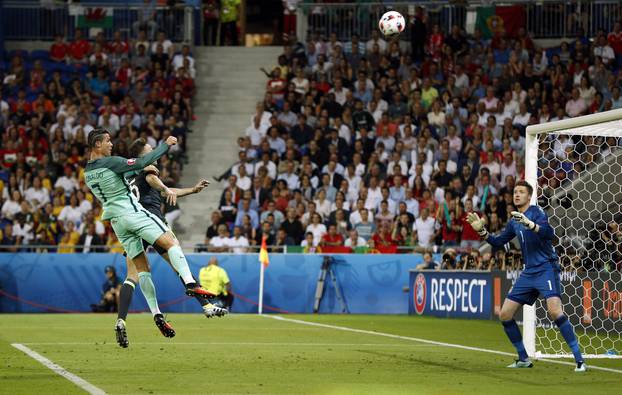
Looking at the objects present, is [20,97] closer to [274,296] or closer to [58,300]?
[58,300]

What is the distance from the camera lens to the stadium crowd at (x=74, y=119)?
2694 centimetres

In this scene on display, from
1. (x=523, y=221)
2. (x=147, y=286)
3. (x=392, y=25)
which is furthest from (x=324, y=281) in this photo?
(x=523, y=221)

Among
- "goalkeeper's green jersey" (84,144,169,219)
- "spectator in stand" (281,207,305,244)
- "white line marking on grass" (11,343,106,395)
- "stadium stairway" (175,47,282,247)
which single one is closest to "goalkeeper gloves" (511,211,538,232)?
"goalkeeper's green jersey" (84,144,169,219)

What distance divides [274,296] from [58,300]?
491 centimetres

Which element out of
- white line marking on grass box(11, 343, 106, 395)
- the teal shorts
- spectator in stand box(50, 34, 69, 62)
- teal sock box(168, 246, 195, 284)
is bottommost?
white line marking on grass box(11, 343, 106, 395)

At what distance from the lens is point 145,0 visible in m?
35.8

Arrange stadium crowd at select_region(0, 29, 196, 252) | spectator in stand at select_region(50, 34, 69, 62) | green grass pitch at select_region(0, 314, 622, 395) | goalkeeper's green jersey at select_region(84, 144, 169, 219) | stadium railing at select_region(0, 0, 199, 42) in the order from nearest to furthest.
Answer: green grass pitch at select_region(0, 314, 622, 395) → goalkeeper's green jersey at select_region(84, 144, 169, 219) → stadium crowd at select_region(0, 29, 196, 252) → spectator in stand at select_region(50, 34, 69, 62) → stadium railing at select_region(0, 0, 199, 42)

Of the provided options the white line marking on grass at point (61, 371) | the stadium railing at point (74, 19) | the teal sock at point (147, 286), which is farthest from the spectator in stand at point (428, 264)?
the stadium railing at point (74, 19)

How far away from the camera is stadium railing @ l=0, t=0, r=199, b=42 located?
34281mm

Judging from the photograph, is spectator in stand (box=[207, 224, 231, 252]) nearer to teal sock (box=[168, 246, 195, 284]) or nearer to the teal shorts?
the teal shorts

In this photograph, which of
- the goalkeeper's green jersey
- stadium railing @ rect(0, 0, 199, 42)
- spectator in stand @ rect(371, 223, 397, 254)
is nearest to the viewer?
the goalkeeper's green jersey

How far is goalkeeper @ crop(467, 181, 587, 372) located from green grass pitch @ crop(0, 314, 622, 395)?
406 millimetres

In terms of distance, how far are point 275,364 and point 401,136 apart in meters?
16.9

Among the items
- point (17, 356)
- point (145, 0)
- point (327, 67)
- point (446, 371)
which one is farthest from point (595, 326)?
point (145, 0)
